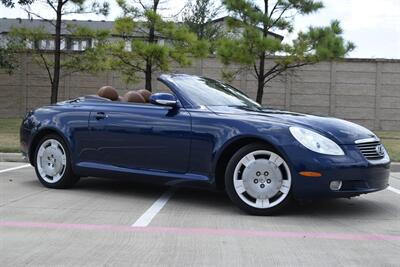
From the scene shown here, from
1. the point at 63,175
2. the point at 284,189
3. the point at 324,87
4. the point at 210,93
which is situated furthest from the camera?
the point at 324,87

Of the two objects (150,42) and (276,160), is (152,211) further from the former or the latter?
(150,42)

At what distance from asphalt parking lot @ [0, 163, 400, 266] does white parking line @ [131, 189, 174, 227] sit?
11 mm

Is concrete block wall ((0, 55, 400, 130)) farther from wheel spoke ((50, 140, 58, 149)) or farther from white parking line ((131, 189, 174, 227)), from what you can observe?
white parking line ((131, 189, 174, 227))

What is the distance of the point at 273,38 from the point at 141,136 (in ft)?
38.6

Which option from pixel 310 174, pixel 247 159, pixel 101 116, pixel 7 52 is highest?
pixel 7 52

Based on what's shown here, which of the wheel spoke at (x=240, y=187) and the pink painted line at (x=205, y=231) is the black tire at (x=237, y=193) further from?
the pink painted line at (x=205, y=231)

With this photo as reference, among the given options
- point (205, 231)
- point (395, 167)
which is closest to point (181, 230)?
point (205, 231)

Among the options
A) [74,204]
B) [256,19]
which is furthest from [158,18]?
[74,204]

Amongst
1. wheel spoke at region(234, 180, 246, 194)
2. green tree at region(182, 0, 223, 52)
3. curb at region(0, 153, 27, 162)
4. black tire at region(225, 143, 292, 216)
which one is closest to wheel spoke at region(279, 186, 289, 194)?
black tire at region(225, 143, 292, 216)

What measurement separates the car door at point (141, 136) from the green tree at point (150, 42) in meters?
11.0

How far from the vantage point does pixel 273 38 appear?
57.5ft

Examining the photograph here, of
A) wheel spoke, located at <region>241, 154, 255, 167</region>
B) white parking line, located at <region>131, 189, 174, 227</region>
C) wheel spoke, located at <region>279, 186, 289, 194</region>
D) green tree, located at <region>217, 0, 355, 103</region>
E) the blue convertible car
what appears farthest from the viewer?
green tree, located at <region>217, 0, 355, 103</region>

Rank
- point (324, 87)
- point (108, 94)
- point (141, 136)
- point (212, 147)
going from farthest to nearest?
point (324, 87) < point (108, 94) < point (141, 136) < point (212, 147)

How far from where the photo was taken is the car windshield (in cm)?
660
